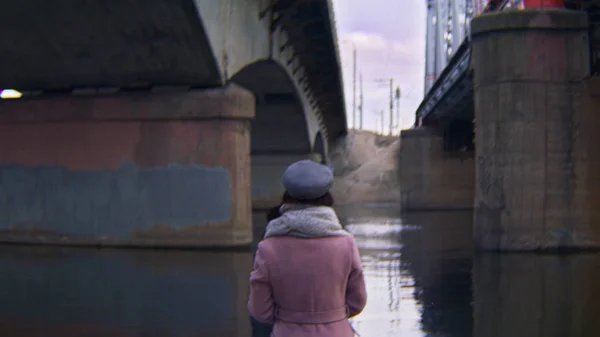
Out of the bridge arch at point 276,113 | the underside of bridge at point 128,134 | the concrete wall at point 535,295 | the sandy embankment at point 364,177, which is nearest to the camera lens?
the concrete wall at point 535,295

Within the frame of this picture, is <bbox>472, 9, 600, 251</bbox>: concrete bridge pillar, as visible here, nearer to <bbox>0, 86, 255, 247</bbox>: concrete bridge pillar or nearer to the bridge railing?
<bbox>0, 86, 255, 247</bbox>: concrete bridge pillar

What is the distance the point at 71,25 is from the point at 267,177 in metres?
23.3

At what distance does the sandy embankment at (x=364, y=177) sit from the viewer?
196ft

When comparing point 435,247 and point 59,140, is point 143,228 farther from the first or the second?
point 435,247

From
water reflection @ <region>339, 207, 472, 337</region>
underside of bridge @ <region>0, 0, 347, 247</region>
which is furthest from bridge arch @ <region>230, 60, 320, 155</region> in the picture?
water reflection @ <region>339, 207, 472, 337</region>

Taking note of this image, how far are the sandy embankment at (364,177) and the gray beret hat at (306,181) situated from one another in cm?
4829

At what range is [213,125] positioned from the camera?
15047 mm

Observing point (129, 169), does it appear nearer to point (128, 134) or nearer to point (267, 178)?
point (128, 134)

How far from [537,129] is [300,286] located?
11855 mm

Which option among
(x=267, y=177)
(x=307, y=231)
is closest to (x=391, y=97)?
(x=267, y=177)

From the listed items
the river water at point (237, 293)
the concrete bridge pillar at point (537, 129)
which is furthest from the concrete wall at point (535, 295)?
the concrete bridge pillar at point (537, 129)

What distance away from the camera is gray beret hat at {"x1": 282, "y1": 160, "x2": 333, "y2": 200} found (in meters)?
3.50

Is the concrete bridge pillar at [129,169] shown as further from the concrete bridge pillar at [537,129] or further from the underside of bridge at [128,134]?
the concrete bridge pillar at [537,129]

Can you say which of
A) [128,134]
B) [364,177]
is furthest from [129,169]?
[364,177]
